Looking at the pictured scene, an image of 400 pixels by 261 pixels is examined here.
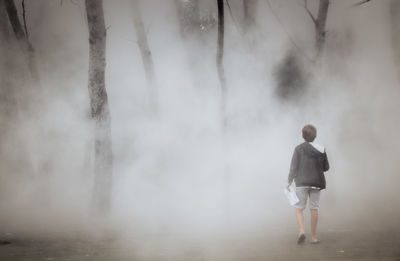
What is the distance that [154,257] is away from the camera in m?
5.69

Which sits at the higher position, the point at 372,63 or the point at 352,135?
the point at 372,63

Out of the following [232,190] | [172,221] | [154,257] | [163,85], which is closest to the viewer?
[154,257]

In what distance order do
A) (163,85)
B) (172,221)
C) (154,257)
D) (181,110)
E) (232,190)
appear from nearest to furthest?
(154,257)
(172,221)
(232,190)
(181,110)
(163,85)

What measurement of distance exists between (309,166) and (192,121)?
249 inches

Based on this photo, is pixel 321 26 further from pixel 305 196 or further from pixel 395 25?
pixel 305 196

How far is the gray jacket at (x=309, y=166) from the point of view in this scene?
5918mm

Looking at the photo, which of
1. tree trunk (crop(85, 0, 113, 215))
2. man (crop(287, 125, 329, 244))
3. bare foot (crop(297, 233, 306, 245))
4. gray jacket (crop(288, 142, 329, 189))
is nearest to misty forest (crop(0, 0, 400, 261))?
tree trunk (crop(85, 0, 113, 215))

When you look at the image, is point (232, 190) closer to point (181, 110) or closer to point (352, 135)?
point (181, 110)

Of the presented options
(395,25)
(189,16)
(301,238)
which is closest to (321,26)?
(395,25)

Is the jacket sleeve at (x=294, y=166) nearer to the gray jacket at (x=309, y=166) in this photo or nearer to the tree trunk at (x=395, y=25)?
the gray jacket at (x=309, y=166)

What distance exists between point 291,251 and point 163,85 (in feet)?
28.1

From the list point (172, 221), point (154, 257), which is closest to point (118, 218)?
point (172, 221)

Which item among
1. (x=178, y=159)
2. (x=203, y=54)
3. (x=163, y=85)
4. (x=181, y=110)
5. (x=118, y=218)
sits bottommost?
(x=118, y=218)

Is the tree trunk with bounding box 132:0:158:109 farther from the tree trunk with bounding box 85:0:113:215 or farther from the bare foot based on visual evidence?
the bare foot
